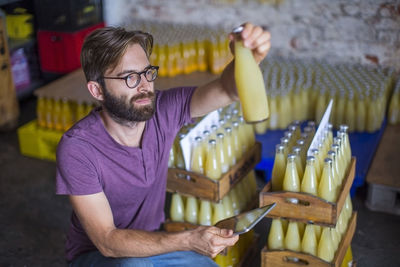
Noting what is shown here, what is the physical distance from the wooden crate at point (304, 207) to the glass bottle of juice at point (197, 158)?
16.1 inches

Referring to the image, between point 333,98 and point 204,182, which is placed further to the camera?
point 333,98

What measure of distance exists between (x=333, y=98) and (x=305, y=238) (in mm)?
1748

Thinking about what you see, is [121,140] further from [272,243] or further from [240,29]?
[272,243]

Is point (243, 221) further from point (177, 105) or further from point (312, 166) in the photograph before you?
point (177, 105)

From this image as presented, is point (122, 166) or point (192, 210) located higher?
point (122, 166)

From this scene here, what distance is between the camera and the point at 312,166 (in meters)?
2.29

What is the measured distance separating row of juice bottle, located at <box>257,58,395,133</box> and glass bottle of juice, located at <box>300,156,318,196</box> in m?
1.55

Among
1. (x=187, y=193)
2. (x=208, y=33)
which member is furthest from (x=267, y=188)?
(x=208, y=33)

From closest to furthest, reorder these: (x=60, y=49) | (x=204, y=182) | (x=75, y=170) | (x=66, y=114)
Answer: (x=75, y=170) < (x=204, y=182) < (x=66, y=114) < (x=60, y=49)

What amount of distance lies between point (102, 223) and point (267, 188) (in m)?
0.86

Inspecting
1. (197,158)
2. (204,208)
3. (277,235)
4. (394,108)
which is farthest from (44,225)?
(394,108)

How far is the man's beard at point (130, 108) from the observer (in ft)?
6.76

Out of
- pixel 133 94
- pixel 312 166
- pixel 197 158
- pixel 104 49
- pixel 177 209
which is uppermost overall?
pixel 104 49

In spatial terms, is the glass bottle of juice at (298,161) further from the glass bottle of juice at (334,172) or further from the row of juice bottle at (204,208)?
the row of juice bottle at (204,208)
